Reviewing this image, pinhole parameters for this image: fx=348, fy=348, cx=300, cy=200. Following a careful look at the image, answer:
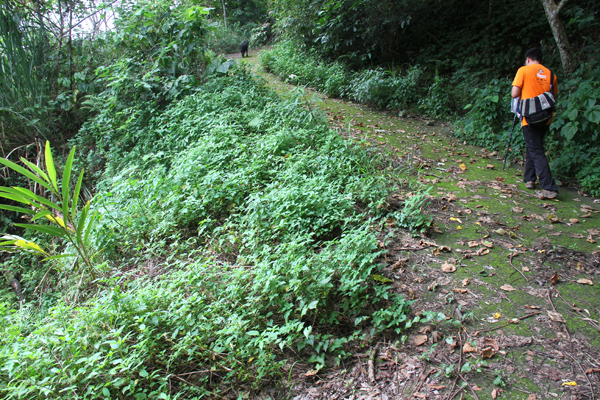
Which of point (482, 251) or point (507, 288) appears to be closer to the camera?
point (507, 288)

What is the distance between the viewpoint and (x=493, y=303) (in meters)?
A: 2.89

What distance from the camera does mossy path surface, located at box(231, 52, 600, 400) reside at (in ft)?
7.59

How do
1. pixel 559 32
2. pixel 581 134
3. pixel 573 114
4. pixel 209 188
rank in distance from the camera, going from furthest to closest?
1. pixel 559 32
2. pixel 581 134
3. pixel 573 114
4. pixel 209 188

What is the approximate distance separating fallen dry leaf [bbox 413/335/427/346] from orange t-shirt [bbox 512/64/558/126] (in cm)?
358

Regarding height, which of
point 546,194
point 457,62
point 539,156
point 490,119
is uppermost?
point 457,62

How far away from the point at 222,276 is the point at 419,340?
1.70 m

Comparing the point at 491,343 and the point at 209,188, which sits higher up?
the point at 209,188

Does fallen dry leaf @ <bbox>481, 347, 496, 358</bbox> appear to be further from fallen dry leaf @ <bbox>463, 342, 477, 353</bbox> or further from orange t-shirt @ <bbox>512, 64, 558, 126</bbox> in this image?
orange t-shirt @ <bbox>512, 64, 558, 126</bbox>

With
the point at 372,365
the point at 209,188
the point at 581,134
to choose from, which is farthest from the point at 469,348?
the point at 581,134

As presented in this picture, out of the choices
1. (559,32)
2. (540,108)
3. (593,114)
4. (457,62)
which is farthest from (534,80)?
(457,62)

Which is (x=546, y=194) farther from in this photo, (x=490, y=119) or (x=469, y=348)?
(x=469, y=348)

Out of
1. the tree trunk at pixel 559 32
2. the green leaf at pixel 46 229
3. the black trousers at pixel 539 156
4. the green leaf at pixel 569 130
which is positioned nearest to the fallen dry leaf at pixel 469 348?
the black trousers at pixel 539 156

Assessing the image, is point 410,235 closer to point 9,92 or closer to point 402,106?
point 402,106

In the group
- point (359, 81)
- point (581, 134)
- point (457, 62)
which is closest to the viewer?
point (581, 134)
